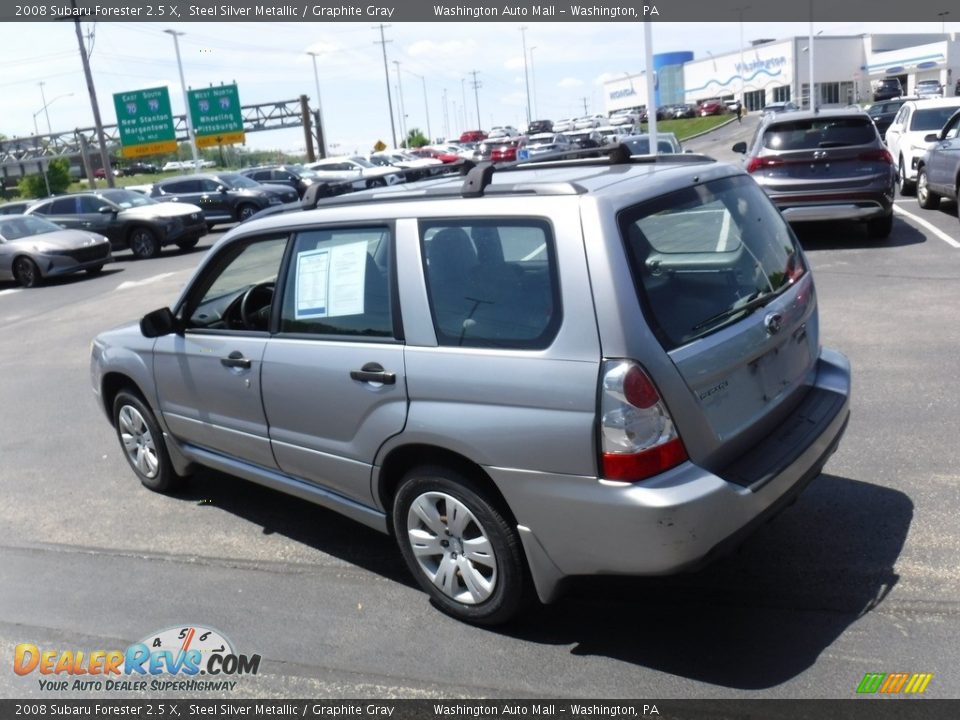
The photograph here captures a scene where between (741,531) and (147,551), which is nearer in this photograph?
(741,531)

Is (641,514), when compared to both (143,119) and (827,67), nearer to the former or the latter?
(143,119)

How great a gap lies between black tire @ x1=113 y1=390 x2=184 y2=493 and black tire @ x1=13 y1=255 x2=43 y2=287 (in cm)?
1454

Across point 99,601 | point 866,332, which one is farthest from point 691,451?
point 866,332

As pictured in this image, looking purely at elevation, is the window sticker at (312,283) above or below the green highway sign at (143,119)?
below

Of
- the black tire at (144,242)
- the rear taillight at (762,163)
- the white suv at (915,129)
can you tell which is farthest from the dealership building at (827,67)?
the rear taillight at (762,163)

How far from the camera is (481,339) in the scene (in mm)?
3658

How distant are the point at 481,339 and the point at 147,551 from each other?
2.63 metres

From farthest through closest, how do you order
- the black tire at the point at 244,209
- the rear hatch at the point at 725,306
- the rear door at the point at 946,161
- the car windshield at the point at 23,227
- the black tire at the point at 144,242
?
the black tire at the point at 244,209 < the black tire at the point at 144,242 < the car windshield at the point at 23,227 < the rear door at the point at 946,161 < the rear hatch at the point at 725,306

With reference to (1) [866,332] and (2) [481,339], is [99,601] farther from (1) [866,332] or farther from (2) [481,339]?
(1) [866,332]

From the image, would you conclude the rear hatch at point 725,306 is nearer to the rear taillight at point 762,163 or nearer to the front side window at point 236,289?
the front side window at point 236,289

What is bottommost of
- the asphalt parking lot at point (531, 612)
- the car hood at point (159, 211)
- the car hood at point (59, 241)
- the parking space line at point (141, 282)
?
the parking space line at point (141, 282)

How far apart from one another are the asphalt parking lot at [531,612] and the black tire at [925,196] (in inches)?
377

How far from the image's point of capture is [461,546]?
12.6 feet

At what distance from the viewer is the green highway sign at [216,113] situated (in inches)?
1860
